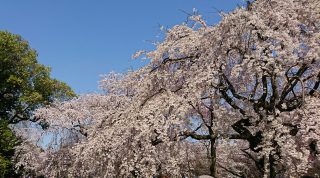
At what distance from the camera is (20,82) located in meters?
26.4

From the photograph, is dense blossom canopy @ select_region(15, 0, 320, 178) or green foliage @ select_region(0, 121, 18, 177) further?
green foliage @ select_region(0, 121, 18, 177)

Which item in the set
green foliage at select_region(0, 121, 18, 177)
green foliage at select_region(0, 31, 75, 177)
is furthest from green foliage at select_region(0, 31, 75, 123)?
green foliage at select_region(0, 121, 18, 177)

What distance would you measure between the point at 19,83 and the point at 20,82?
0.14 metres

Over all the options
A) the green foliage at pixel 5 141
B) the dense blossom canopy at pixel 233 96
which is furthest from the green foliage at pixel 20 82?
the dense blossom canopy at pixel 233 96

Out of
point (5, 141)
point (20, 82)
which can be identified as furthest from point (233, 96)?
point (20, 82)

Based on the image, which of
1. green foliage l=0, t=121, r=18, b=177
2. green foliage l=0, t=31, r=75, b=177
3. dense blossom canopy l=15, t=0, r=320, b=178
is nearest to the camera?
dense blossom canopy l=15, t=0, r=320, b=178

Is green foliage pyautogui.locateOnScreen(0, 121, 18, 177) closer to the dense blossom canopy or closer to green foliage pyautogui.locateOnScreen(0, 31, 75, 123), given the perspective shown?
green foliage pyautogui.locateOnScreen(0, 31, 75, 123)

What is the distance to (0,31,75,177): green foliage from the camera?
87.1 feet

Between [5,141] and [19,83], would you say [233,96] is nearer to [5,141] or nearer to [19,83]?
[5,141]

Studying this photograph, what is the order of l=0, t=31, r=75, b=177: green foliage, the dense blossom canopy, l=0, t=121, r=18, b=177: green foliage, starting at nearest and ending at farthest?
1. the dense blossom canopy
2. l=0, t=121, r=18, b=177: green foliage
3. l=0, t=31, r=75, b=177: green foliage

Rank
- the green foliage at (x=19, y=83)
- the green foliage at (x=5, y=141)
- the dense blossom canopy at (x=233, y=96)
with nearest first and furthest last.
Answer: the dense blossom canopy at (x=233, y=96), the green foliage at (x=5, y=141), the green foliage at (x=19, y=83)

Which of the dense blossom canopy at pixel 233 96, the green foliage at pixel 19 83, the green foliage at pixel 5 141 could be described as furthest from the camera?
the green foliage at pixel 19 83

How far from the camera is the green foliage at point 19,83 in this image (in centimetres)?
2655

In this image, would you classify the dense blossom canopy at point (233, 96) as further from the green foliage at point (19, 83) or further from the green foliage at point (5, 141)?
the green foliage at point (19, 83)
